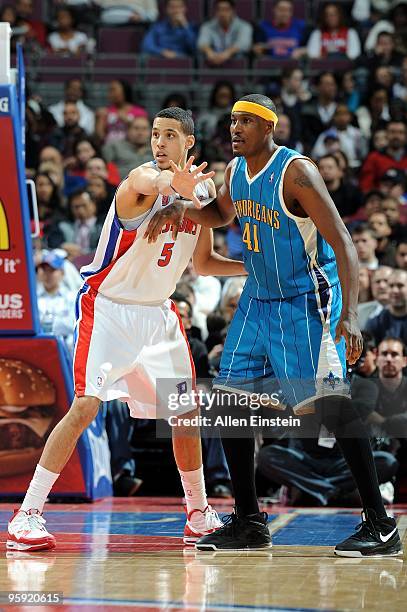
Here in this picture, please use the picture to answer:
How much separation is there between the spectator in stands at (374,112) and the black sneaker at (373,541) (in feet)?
29.0

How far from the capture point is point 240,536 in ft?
17.5

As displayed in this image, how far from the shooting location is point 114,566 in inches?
188

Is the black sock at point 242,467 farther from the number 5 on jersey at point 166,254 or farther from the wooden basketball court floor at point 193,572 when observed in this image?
the number 5 on jersey at point 166,254

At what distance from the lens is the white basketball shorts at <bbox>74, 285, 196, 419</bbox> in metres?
5.55

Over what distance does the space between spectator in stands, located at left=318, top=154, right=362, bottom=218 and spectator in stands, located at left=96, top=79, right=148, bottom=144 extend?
10.4ft

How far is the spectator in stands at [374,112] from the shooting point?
44.1ft

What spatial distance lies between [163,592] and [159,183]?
2.05 m

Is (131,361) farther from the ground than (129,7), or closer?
closer

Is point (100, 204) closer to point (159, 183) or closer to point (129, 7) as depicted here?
point (129, 7)

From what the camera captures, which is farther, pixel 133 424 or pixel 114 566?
pixel 133 424

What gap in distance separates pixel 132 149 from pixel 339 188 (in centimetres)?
301

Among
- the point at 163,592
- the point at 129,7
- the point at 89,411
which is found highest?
Result: the point at 129,7

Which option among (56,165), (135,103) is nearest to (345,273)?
(56,165)

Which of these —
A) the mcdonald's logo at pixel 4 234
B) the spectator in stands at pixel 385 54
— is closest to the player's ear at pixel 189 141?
the mcdonald's logo at pixel 4 234
